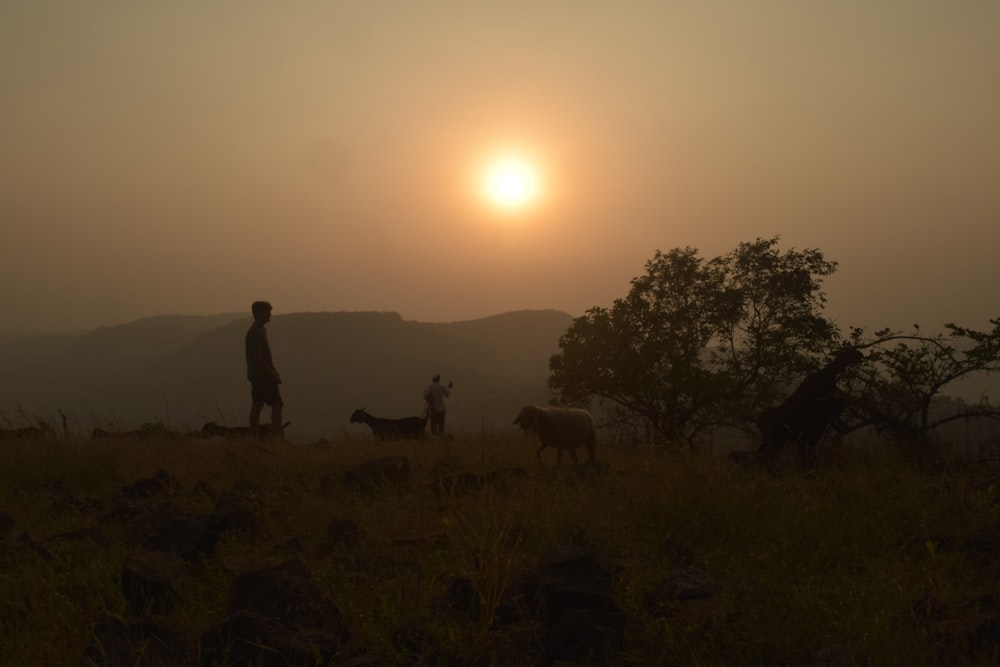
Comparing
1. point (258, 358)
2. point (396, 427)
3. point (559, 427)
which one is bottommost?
point (396, 427)

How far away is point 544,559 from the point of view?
535 cm

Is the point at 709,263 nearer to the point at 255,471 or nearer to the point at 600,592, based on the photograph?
the point at 255,471

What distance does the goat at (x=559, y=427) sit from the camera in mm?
12227

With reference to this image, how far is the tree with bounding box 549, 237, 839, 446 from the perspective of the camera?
56.6ft

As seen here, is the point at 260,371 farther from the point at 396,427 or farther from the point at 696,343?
the point at 696,343

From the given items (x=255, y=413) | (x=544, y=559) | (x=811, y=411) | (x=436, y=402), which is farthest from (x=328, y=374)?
(x=544, y=559)

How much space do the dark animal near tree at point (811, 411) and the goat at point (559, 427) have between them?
10.2 ft

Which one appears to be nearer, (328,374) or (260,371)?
(260,371)

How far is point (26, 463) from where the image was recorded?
9.36m

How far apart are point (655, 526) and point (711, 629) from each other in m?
2.12

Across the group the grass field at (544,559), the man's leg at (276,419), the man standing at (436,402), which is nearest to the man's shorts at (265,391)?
the man's leg at (276,419)

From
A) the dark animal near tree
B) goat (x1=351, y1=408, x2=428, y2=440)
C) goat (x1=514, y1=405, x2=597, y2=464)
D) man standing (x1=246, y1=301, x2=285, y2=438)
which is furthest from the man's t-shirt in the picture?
the dark animal near tree

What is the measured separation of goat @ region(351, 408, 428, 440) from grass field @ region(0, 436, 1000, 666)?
596cm

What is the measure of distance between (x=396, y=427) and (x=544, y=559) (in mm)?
10777
